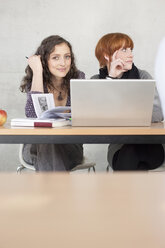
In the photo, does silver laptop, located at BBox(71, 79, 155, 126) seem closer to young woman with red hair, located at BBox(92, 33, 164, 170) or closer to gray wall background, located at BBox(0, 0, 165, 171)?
young woman with red hair, located at BBox(92, 33, 164, 170)

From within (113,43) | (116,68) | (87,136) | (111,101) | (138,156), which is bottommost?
(138,156)

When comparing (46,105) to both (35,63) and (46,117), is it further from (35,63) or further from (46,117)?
(35,63)

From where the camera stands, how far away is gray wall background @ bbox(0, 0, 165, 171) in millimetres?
4375

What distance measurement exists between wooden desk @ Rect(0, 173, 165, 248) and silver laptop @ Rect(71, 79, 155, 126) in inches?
54.7

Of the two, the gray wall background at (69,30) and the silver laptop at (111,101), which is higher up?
the gray wall background at (69,30)

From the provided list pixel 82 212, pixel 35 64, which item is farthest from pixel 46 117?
pixel 82 212

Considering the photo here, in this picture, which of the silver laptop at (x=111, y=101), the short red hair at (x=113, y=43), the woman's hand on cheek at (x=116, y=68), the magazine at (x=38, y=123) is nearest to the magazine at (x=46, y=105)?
the magazine at (x=38, y=123)

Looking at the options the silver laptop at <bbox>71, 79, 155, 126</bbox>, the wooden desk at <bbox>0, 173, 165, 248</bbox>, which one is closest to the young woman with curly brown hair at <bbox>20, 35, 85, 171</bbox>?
the silver laptop at <bbox>71, 79, 155, 126</bbox>

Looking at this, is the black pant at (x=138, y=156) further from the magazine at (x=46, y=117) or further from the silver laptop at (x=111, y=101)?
the silver laptop at (x=111, y=101)

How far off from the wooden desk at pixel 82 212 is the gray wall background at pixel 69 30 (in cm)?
430

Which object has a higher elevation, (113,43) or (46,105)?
(113,43)

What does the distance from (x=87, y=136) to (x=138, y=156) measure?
2.63 ft

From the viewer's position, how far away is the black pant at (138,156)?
212cm

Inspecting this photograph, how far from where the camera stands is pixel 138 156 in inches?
84.0
